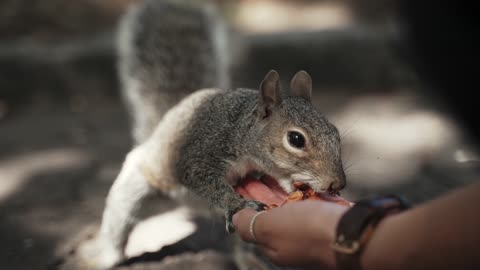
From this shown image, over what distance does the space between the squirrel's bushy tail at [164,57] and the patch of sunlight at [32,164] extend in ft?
2.15

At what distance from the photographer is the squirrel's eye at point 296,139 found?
1.33 meters

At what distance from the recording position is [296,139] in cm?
134

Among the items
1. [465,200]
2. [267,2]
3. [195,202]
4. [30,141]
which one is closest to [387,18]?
[267,2]

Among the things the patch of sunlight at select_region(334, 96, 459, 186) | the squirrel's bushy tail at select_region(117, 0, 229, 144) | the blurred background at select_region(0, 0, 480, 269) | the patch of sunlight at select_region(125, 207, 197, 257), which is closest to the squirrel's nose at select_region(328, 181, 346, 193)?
the blurred background at select_region(0, 0, 480, 269)

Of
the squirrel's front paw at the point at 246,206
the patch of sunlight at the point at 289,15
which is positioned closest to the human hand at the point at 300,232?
the squirrel's front paw at the point at 246,206

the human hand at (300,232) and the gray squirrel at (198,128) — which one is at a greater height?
the gray squirrel at (198,128)

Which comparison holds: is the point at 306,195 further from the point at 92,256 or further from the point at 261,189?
the point at 92,256

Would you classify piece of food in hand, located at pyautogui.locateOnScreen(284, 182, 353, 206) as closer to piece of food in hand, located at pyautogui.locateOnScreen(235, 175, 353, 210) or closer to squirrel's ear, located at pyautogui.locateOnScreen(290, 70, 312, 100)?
piece of food in hand, located at pyautogui.locateOnScreen(235, 175, 353, 210)

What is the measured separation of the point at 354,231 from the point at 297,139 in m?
0.44

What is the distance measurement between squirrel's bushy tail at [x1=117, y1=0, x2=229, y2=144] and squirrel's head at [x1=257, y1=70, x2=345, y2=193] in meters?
0.61

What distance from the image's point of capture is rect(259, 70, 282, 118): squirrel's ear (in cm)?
138

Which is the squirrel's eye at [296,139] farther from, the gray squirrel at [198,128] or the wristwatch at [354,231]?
the wristwatch at [354,231]

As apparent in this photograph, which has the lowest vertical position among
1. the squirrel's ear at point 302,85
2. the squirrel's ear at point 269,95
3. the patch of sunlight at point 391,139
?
the squirrel's ear at point 269,95

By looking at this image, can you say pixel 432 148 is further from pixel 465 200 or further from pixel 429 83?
pixel 429 83
